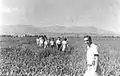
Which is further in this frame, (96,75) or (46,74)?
(46,74)

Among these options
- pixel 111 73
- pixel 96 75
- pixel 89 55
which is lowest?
pixel 111 73

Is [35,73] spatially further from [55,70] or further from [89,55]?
[89,55]

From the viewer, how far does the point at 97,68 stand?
301 inches

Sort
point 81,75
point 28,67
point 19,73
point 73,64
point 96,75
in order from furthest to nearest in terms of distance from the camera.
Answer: point 73,64 → point 28,67 → point 81,75 → point 19,73 → point 96,75

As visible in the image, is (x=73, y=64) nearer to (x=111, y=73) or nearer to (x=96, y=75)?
(x=111, y=73)

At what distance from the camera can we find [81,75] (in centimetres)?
1351

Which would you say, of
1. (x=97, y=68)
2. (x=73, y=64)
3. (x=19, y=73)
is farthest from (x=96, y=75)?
(x=73, y=64)

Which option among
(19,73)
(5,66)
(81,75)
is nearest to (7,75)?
(19,73)

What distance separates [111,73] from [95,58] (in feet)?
23.1

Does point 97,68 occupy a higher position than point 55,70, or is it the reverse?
point 97,68

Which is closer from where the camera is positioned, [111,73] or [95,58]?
[95,58]

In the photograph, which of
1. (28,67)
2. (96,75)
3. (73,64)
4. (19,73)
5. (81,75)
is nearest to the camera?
(96,75)

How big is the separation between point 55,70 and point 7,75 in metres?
2.50

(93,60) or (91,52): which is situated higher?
(91,52)
